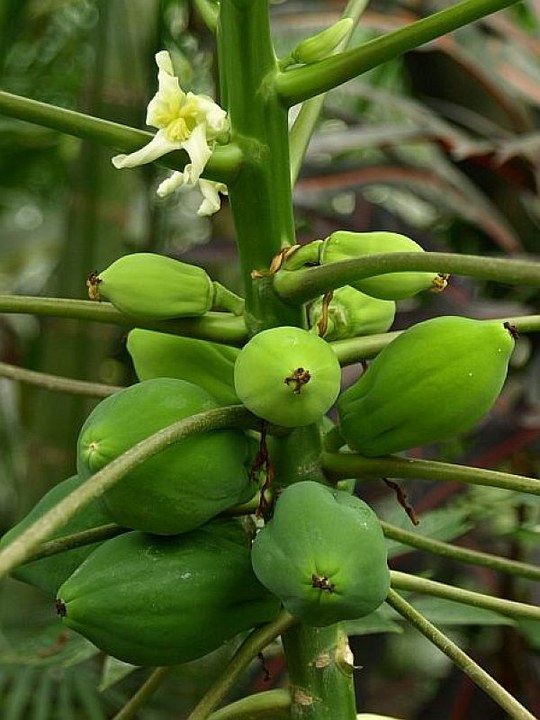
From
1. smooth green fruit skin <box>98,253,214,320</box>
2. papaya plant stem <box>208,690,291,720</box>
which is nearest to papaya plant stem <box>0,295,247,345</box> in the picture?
smooth green fruit skin <box>98,253,214,320</box>

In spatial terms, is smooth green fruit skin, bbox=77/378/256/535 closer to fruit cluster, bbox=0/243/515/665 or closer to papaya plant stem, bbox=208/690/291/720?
fruit cluster, bbox=0/243/515/665

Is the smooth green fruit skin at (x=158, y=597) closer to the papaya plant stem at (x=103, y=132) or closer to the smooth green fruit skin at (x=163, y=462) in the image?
the smooth green fruit skin at (x=163, y=462)

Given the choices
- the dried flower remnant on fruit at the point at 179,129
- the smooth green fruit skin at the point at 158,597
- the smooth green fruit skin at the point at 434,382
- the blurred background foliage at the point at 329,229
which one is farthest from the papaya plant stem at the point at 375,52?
the blurred background foliage at the point at 329,229

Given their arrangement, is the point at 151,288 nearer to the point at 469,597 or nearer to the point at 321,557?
the point at 321,557

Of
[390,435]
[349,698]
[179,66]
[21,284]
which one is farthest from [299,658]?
[21,284]

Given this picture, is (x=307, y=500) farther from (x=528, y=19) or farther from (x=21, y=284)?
(x=21, y=284)

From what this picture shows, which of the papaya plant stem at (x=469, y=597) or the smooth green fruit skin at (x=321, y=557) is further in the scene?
the papaya plant stem at (x=469, y=597)

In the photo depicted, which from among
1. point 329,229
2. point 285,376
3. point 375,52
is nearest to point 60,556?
point 285,376
